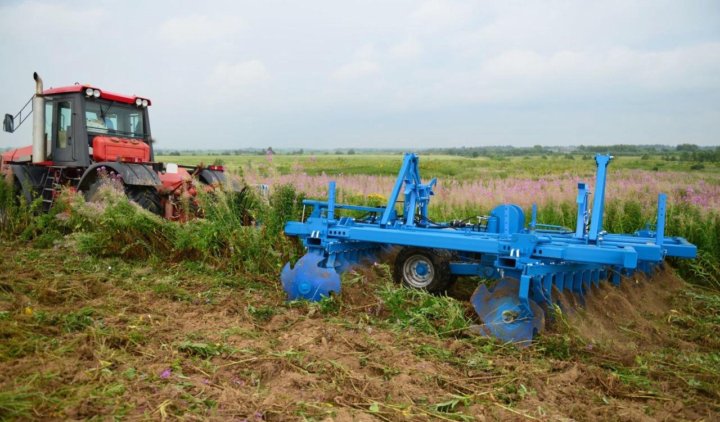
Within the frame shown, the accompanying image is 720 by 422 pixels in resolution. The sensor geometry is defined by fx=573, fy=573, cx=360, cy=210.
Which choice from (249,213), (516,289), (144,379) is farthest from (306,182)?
(144,379)

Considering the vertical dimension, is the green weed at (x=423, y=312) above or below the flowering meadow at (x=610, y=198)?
below

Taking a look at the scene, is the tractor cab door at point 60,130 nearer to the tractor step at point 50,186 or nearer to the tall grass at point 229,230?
the tractor step at point 50,186

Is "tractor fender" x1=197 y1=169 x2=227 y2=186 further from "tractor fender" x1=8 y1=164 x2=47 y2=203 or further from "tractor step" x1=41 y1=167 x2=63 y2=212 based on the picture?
"tractor fender" x1=8 y1=164 x2=47 y2=203

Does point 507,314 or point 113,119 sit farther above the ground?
point 113,119

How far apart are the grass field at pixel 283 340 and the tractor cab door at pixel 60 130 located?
6.83 feet

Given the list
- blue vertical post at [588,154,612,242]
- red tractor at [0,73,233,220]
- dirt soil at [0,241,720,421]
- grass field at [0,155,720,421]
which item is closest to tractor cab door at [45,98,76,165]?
red tractor at [0,73,233,220]

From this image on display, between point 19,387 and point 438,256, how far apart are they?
12.9 ft

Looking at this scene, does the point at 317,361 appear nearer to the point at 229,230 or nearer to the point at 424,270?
the point at 424,270

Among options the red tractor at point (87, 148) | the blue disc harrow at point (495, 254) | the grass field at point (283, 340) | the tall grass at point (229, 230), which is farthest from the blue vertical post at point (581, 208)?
the red tractor at point (87, 148)

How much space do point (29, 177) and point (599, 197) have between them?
981 centimetres

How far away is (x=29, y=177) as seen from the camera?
1054 cm

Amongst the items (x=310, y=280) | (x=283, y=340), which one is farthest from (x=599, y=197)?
(x=283, y=340)

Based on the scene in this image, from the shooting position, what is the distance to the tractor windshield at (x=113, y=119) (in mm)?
10070

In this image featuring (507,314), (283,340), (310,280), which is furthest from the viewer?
(310,280)
